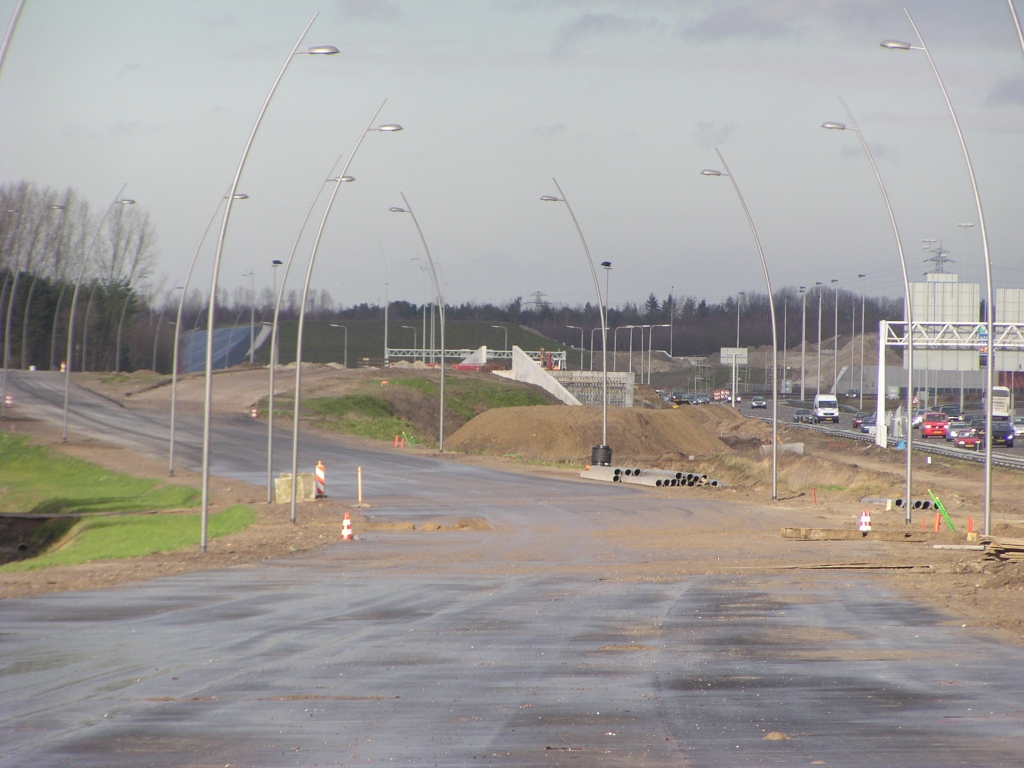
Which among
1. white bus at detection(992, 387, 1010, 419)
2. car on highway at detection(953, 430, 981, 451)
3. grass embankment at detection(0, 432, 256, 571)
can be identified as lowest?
grass embankment at detection(0, 432, 256, 571)

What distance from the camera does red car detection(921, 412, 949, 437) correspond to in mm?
73094

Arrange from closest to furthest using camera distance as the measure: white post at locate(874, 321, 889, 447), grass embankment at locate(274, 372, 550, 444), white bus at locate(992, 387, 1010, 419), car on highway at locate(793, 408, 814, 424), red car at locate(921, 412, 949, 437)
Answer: white post at locate(874, 321, 889, 447), grass embankment at locate(274, 372, 550, 444), red car at locate(921, 412, 949, 437), white bus at locate(992, 387, 1010, 419), car on highway at locate(793, 408, 814, 424)

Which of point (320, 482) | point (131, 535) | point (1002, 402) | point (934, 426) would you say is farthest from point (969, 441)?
point (131, 535)

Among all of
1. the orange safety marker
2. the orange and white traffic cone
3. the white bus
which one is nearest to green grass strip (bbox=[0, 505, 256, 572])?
the orange safety marker

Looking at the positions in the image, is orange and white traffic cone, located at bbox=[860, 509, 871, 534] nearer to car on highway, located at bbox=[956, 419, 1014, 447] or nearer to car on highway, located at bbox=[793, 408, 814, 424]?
car on highway, located at bbox=[956, 419, 1014, 447]

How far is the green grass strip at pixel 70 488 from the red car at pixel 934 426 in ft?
181

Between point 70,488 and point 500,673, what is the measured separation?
33.1 meters

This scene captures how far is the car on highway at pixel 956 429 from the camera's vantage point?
Answer: 64.2 metres

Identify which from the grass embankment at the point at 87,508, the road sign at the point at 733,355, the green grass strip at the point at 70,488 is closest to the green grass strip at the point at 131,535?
the grass embankment at the point at 87,508

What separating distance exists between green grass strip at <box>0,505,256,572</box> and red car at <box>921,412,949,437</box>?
5618cm

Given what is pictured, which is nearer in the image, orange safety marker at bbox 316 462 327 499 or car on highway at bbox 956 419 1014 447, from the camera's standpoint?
orange safety marker at bbox 316 462 327 499

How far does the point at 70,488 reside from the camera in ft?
128

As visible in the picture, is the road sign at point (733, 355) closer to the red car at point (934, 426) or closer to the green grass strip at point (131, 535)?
the red car at point (934, 426)

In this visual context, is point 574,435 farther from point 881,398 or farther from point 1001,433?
point 1001,433
